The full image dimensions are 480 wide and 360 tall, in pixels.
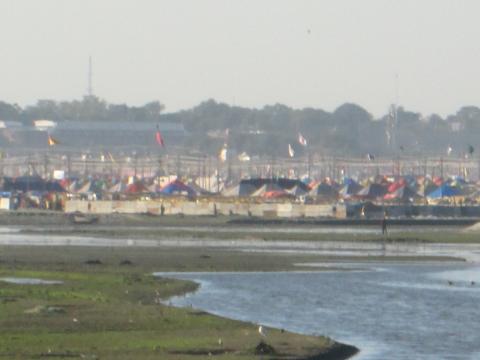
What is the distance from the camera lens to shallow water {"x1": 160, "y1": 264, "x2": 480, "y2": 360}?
3797 centimetres

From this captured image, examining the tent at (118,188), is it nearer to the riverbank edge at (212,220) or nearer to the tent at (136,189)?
the tent at (136,189)

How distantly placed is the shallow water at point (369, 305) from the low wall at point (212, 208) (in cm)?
6638

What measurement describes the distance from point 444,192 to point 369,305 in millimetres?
110122

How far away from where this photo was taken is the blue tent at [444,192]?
154 metres

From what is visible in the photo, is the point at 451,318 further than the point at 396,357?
Yes

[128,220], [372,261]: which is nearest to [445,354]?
[372,261]

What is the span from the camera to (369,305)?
152 feet

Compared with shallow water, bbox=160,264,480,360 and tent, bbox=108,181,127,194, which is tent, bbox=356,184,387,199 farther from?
shallow water, bbox=160,264,480,360

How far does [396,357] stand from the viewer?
1389 inches

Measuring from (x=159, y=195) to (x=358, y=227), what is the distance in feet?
157

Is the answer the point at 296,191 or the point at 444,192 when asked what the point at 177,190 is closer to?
the point at 296,191

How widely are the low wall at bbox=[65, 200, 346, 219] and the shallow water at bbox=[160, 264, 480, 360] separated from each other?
→ 66.4m

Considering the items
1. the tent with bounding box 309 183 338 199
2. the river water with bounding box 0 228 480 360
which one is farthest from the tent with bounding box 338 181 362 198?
the river water with bounding box 0 228 480 360

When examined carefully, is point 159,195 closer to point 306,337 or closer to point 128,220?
point 128,220
